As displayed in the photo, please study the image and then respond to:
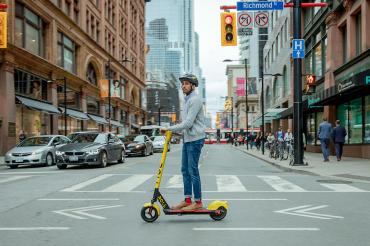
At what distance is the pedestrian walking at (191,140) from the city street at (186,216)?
36 cm

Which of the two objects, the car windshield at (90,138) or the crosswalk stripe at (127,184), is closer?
the crosswalk stripe at (127,184)

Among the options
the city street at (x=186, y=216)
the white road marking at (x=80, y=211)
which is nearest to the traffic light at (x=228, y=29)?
the city street at (x=186, y=216)

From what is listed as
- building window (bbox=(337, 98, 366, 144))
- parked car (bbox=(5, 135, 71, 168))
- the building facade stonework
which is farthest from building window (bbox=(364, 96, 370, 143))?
the building facade stonework

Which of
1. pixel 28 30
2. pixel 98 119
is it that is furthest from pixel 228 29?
pixel 98 119

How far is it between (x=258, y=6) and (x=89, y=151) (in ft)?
27.7

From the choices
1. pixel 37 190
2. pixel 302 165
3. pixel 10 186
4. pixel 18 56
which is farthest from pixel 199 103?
pixel 18 56

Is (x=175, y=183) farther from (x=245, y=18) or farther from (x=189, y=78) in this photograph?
(x=245, y=18)

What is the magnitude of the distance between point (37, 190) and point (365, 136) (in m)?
17.3

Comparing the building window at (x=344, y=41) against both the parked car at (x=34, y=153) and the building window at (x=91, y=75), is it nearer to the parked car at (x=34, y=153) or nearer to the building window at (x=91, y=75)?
the parked car at (x=34, y=153)

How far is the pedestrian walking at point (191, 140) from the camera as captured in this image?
6.58 meters

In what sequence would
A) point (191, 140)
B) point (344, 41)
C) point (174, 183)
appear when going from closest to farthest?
point (191, 140)
point (174, 183)
point (344, 41)

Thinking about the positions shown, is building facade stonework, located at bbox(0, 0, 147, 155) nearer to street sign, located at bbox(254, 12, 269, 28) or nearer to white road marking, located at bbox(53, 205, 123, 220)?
street sign, located at bbox(254, 12, 269, 28)

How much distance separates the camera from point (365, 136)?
2258cm

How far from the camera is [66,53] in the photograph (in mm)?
42281
